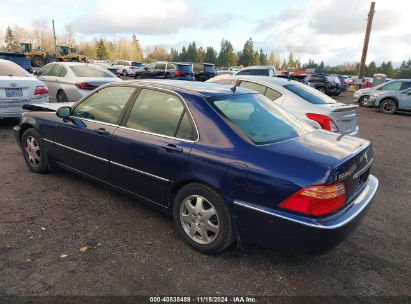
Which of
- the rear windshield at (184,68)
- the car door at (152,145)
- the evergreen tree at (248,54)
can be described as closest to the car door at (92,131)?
the car door at (152,145)

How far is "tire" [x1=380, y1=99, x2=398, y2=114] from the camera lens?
49.8ft

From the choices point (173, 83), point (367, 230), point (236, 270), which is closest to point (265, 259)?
point (236, 270)

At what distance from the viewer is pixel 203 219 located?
3074 mm

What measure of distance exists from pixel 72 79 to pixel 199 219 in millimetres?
7729

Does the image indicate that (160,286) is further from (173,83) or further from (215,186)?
(173,83)

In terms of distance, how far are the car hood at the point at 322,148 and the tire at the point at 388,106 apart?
13780mm

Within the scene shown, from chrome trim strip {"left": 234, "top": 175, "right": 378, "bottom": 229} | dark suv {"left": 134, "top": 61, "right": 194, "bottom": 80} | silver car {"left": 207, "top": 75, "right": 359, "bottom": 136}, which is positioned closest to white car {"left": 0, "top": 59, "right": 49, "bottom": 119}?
silver car {"left": 207, "top": 75, "right": 359, "bottom": 136}

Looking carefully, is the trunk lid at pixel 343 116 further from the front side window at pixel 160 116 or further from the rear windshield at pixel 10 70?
the rear windshield at pixel 10 70

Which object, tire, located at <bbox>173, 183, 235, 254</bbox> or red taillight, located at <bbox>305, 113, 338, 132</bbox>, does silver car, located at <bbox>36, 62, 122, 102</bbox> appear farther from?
tire, located at <bbox>173, 183, 235, 254</bbox>

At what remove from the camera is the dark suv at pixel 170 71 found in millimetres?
23394

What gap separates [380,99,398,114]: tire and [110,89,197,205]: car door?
14.8m

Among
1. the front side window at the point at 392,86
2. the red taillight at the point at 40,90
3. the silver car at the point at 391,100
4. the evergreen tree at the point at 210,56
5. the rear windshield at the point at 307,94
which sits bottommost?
the silver car at the point at 391,100

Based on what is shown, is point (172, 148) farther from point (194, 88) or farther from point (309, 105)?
point (309, 105)

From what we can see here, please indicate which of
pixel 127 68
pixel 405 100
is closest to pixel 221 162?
pixel 405 100
